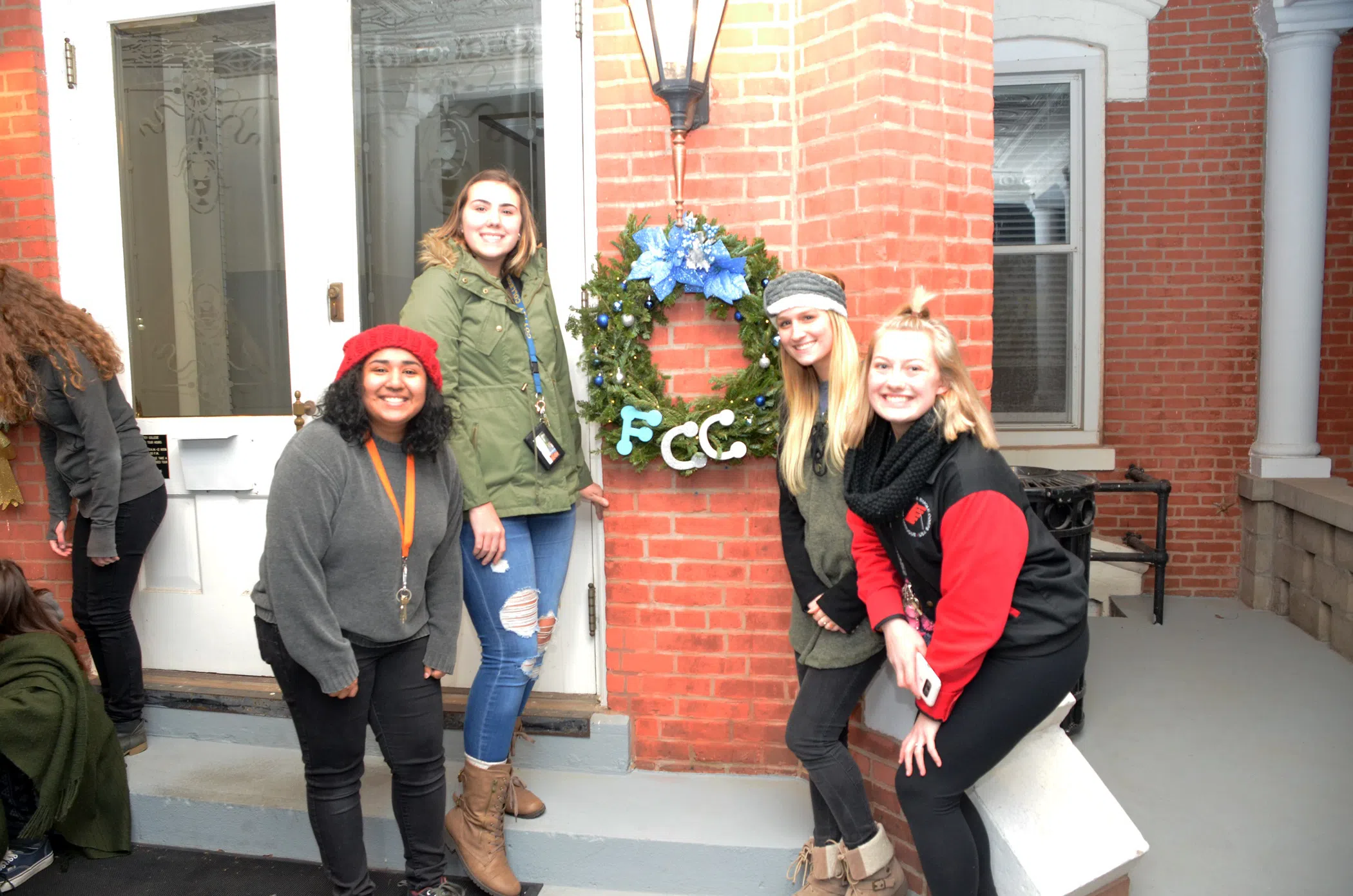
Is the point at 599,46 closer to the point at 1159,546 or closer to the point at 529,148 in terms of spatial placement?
the point at 529,148

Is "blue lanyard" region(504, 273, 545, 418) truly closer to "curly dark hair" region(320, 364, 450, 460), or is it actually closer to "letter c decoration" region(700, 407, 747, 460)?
"curly dark hair" region(320, 364, 450, 460)

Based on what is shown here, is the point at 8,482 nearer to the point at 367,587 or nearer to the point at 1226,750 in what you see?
the point at 367,587

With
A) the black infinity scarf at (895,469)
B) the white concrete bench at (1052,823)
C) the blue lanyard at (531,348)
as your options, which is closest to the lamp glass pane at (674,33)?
the blue lanyard at (531,348)

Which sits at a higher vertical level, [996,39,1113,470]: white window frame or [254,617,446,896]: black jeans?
[996,39,1113,470]: white window frame

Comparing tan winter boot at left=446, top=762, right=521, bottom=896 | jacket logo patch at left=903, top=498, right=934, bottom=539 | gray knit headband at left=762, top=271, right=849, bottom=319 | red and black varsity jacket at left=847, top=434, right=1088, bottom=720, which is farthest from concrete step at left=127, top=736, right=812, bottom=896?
gray knit headband at left=762, top=271, right=849, bottom=319

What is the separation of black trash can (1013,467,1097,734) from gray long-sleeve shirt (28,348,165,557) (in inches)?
126

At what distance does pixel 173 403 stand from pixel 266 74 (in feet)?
4.23

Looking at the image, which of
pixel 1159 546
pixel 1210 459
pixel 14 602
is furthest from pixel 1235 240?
pixel 14 602

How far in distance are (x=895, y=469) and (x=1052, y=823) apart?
1.00 metres

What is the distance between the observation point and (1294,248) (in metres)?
5.41

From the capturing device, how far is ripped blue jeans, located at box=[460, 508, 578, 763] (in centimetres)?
281

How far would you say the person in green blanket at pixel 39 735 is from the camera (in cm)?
280

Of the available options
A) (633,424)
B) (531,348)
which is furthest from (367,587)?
(633,424)

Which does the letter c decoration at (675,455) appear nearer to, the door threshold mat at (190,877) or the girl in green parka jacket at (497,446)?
the girl in green parka jacket at (497,446)
